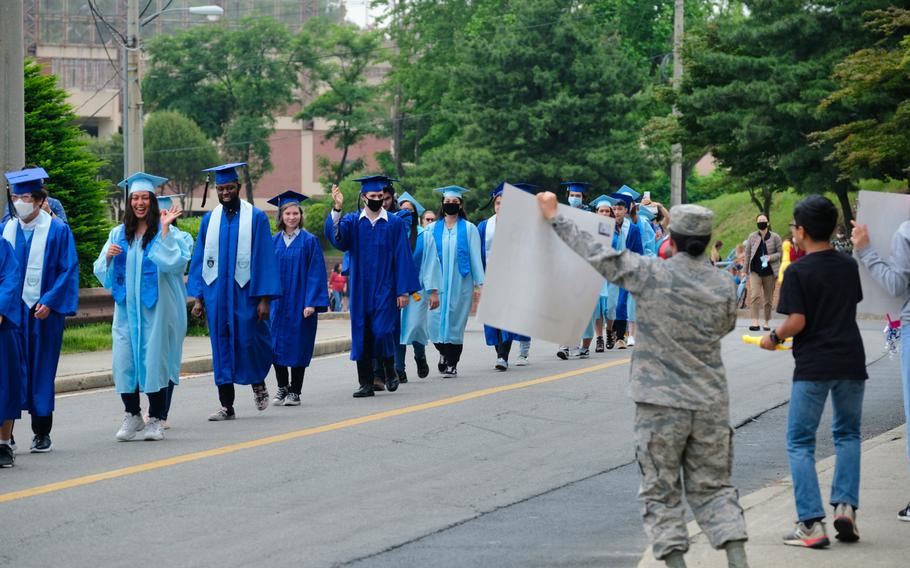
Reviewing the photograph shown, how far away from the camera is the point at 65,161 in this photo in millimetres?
23141

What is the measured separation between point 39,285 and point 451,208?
7.17 meters

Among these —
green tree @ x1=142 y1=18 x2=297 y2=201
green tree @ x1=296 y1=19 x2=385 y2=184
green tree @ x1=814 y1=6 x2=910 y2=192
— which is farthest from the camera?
green tree @ x1=142 y1=18 x2=297 y2=201

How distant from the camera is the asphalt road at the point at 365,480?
25.2 feet

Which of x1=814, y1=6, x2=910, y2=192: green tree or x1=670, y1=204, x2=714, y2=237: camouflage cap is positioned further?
x1=814, y1=6, x2=910, y2=192: green tree

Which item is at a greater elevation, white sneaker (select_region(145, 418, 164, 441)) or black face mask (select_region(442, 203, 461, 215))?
black face mask (select_region(442, 203, 461, 215))

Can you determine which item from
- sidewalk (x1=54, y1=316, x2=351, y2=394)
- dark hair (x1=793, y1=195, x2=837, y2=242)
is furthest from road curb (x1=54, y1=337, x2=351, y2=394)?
dark hair (x1=793, y1=195, x2=837, y2=242)

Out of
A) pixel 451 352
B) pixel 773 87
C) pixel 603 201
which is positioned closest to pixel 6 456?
pixel 451 352

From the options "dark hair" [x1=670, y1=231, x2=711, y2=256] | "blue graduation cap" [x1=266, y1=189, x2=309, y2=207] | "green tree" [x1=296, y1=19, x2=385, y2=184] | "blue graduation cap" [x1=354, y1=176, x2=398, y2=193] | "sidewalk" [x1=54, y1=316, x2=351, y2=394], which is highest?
"green tree" [x1=296, y1=19, x2=385, y2=184]

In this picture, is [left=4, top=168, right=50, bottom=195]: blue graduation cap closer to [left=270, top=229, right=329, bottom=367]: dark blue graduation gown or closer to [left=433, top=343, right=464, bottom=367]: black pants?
[left=270, top=229, right=329, bottom=367]: dark blue graduation gown

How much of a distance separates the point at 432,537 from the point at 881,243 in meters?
2.89

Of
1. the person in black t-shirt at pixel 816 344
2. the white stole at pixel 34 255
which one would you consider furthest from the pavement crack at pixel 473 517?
the white stole at pixel 34 255

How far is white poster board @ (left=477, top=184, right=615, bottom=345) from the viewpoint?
6.84 m

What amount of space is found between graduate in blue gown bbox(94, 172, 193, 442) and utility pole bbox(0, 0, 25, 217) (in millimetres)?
4960

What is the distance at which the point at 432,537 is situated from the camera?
797 cm
